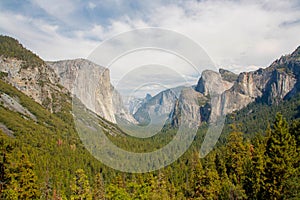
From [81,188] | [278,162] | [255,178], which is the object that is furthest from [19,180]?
[278,162]

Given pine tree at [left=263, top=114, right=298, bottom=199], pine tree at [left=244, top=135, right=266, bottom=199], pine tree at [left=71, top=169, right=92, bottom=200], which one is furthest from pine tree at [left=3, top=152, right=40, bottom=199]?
pine tree at [left=263, top=114, right=298, bottom=199]

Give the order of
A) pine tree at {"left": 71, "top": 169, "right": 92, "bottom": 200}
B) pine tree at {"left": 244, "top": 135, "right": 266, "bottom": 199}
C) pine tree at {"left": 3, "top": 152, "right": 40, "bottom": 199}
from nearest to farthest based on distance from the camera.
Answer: pine tree at {"left": 3, "top": 152, "right": 40, "bottom": 199} < pine tree at {"left": 244, "top": 135, "right": 266, "bottom": 199} < pine tree at {"left": 71, "top": 169, "right": 92, "bottom": 200}

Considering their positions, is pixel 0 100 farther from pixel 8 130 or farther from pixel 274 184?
pixel 274 184

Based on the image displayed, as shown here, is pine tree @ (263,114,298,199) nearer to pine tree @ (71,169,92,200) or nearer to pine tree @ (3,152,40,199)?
pine tree @ (71,169,92,200)

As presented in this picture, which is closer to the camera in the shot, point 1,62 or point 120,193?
point 120,193

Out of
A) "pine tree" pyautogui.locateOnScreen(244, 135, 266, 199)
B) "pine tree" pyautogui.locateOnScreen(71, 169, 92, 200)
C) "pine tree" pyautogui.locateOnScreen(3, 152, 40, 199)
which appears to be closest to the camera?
"pine tree" pyautogui.locateOnScreen(3, 152, 40, 199)

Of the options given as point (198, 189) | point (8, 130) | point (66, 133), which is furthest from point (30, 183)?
point (66, 133)

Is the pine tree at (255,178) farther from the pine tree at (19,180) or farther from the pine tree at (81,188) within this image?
the pine tree at (19,180)

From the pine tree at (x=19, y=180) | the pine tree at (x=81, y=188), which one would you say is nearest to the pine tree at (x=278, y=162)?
the pine tree at (x=81, y=188)
